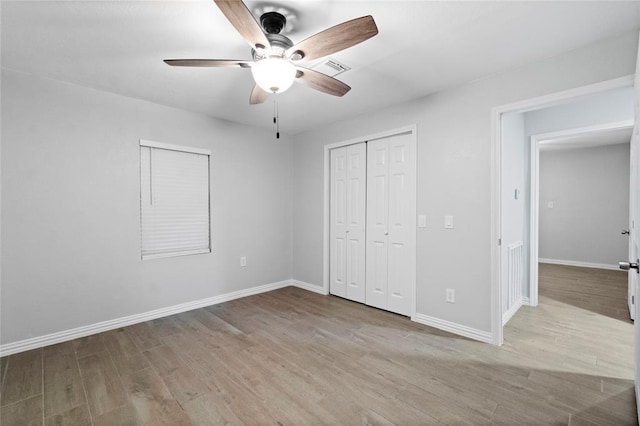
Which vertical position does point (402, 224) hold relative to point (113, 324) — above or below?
above

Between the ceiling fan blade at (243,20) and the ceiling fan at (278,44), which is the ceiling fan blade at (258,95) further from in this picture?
the ceiling fan blade at (243,20)

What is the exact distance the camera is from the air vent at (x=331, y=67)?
90.8 inches

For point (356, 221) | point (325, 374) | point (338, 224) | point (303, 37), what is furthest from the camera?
point (338, 224)

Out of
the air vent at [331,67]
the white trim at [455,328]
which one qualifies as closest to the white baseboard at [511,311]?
the white trim at [455,328]

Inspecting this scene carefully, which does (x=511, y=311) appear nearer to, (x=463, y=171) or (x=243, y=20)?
(x=463, y=171)

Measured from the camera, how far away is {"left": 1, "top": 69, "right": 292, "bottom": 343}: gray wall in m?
2.52

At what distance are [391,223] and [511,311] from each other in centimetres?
163

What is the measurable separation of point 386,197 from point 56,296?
11.3 ft

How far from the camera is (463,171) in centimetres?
281

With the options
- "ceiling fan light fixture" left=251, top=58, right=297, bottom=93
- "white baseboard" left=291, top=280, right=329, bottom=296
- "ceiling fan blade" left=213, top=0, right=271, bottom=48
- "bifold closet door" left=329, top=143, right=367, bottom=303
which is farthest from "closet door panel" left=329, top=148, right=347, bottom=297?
"ceiling fan blade" left=213, top=0, right=271, bottom=48

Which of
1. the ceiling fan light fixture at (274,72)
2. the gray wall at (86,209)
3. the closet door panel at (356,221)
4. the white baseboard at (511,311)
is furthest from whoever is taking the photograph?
the closet door panel at (356,221)

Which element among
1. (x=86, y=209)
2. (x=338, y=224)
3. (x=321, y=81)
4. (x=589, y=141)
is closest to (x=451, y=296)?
(x=338, y=224)

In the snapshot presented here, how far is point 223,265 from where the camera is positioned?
3.86 m

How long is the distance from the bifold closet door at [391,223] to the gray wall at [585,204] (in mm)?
4991
